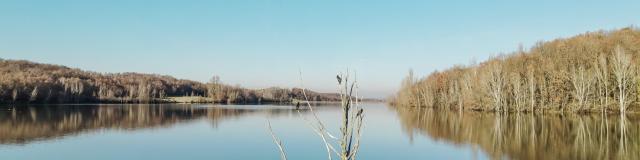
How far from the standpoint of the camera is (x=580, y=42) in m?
67.1

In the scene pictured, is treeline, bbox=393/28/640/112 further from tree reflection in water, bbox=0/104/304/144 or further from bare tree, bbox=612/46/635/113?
tree reflection in water, bbox=0/104/304/144

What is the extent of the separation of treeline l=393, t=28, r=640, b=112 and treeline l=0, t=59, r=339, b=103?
65.3 meters

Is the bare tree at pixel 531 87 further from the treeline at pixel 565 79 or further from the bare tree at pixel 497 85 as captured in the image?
the bare tree at pixel 497 85

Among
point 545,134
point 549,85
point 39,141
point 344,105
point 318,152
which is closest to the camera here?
point 344,105

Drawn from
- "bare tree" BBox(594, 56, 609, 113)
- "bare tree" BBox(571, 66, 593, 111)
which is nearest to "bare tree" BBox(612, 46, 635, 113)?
"bare tree" BBox(594, 56, 609, 113)

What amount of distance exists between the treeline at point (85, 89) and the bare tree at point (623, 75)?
82.7 meters

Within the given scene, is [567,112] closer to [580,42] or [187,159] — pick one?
[580,42]

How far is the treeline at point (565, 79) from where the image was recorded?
51.5 m

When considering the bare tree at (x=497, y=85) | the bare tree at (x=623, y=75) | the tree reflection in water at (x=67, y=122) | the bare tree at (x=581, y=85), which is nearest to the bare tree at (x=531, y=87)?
the bare tree at (x=497, y=85)

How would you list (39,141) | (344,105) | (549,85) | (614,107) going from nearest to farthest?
(344,105), (39,141), (614,107), (549,85)

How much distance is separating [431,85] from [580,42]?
3081 cm

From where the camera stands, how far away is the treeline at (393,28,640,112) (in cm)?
5150

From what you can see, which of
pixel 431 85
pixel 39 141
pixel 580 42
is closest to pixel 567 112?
pixel 580 42

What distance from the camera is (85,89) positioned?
133 meters
